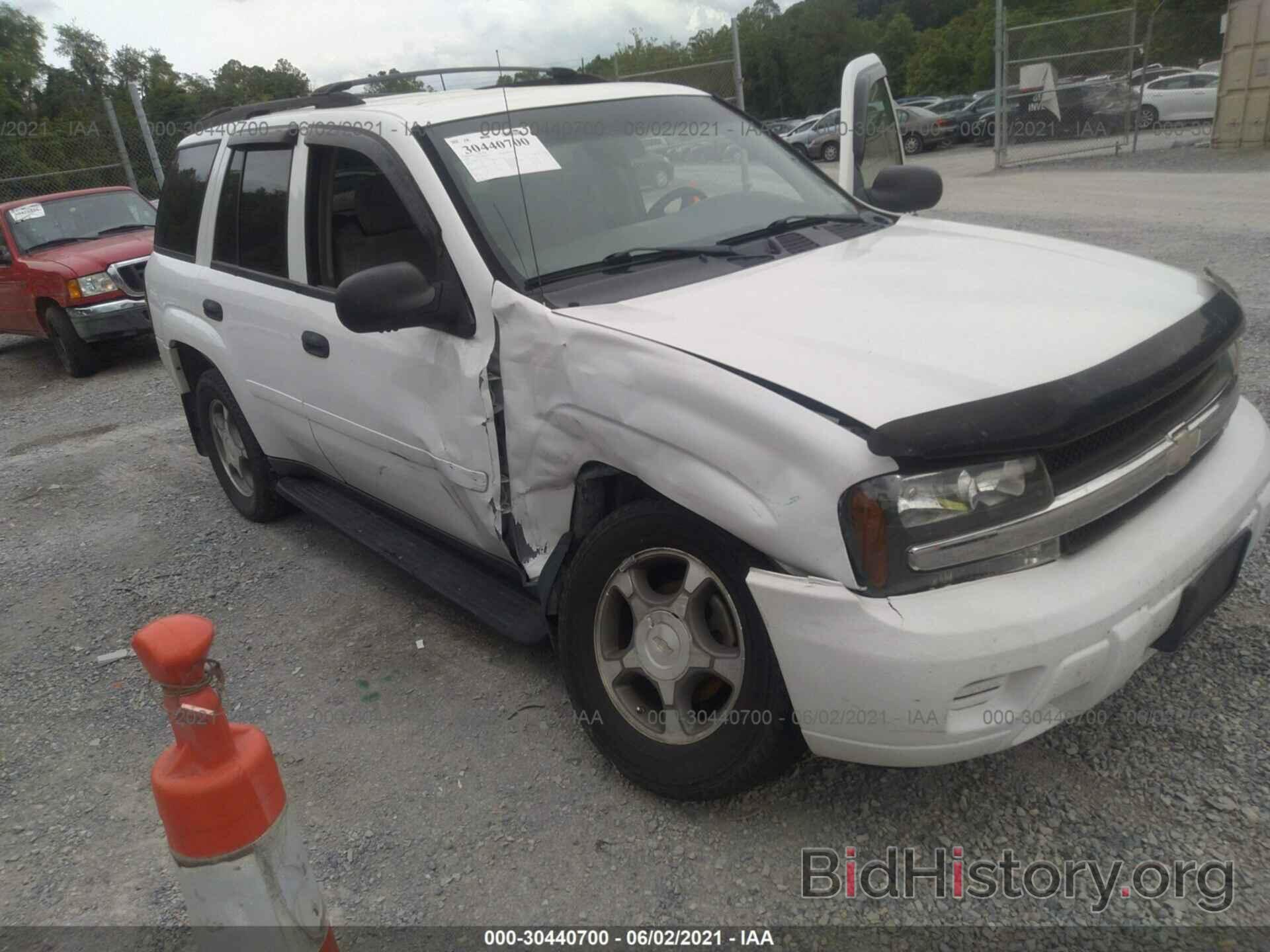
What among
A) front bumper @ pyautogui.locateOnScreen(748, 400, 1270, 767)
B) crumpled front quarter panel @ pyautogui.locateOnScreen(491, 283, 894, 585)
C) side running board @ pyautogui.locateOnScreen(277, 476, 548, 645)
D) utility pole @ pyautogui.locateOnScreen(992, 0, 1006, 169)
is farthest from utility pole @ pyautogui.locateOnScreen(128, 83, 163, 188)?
utility pole @ pyautogui.locateOnScreen(992, 0, 1006, 169)

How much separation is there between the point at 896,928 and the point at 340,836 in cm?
147

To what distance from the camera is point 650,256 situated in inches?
115

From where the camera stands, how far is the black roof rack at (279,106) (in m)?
3.61

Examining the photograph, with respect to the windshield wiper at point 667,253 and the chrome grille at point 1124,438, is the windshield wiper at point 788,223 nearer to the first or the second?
the windshield wiper at point 667,253

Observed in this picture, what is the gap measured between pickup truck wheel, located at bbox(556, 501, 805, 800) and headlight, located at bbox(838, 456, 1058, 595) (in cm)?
31

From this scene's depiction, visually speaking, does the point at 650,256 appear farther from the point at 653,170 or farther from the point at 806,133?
the point at 806,133

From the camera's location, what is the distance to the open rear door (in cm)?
473

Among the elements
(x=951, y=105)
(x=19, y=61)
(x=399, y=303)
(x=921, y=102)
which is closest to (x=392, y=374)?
(x=399, y=303)

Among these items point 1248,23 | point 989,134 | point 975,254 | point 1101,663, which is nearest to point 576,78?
point 975,254

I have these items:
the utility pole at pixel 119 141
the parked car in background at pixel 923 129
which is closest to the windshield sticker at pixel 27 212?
the utility pole at pixel 119 141

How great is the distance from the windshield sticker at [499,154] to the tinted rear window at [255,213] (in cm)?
96

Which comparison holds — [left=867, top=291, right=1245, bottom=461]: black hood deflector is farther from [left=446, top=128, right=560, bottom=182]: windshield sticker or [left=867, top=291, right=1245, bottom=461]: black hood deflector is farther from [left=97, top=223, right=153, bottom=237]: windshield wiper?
[left=97, top=223, right=153, bottom=237]: windshield wiper

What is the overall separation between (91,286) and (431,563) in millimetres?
7423

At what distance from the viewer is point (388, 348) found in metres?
3.15
